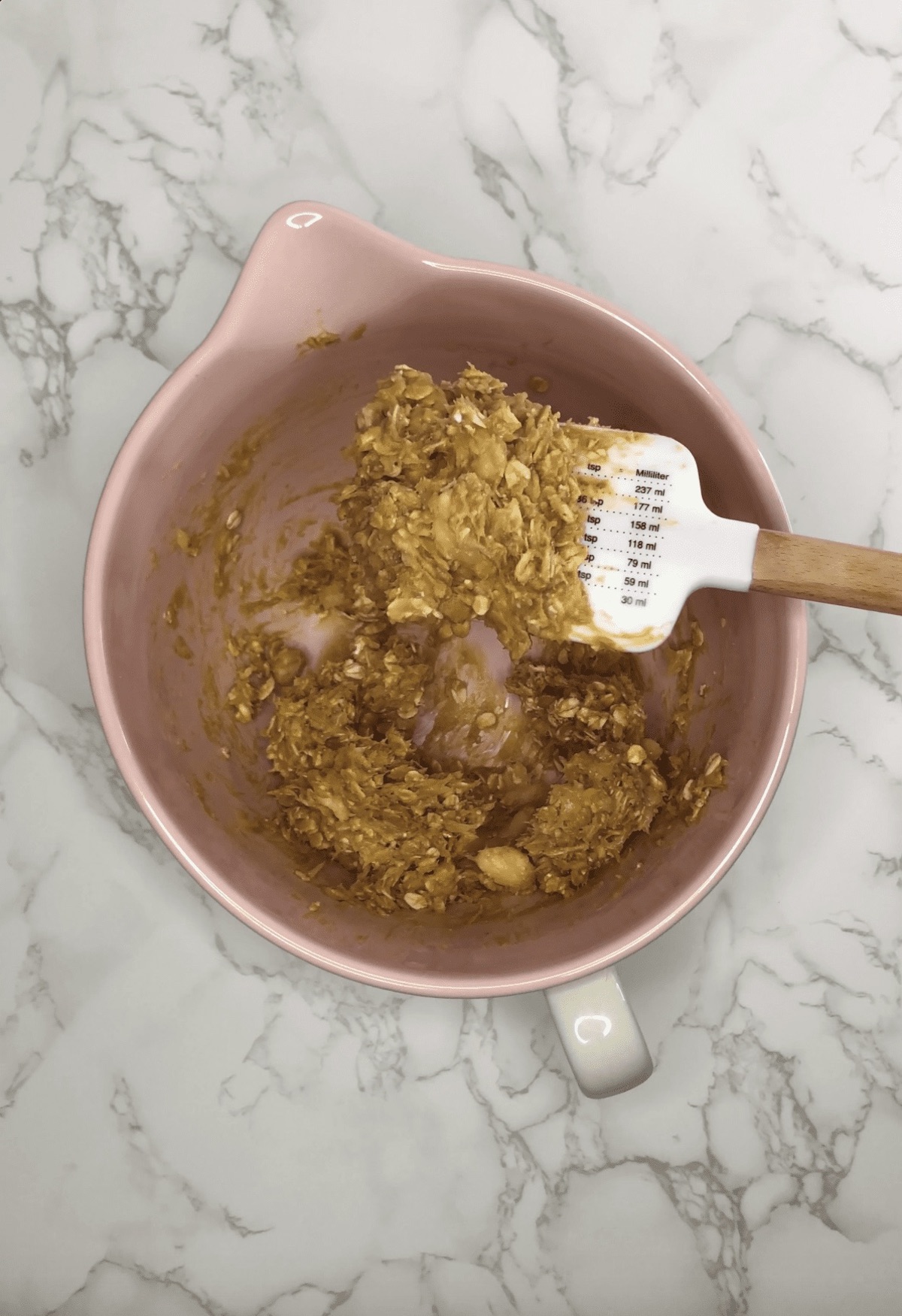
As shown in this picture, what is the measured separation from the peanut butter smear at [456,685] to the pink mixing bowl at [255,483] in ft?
0.19

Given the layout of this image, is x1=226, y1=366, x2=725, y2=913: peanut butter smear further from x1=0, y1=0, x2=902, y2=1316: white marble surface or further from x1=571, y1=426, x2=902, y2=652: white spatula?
x1=0, y1=0, x2=902, y2=1316: white marble surface

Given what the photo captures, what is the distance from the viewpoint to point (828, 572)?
3.06 ft

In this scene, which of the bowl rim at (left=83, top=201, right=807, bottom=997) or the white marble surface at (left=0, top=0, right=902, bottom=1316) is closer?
the bowl rim at (left=83, top=201, right=807, bottom=997)

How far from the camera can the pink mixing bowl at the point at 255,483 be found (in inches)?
38.2

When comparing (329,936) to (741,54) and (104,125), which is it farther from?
(741,54)

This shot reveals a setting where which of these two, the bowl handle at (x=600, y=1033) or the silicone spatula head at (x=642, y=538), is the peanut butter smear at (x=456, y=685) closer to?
the silicone spatula head at (x=642, y=538)

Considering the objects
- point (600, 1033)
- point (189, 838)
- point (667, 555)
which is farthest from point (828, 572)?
point (189, 838)

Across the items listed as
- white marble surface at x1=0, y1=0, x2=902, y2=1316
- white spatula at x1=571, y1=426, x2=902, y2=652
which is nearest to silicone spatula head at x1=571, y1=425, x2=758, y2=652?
white spatula at x1=571, y1=426, x2=902, y2=652

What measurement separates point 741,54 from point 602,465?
2.31 ft

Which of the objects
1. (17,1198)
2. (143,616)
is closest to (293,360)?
(143,616)

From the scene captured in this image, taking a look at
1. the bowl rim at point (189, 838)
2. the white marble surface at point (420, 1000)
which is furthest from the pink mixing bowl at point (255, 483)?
the white marble surface at point (420, 1000)

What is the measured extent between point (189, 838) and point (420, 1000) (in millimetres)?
454

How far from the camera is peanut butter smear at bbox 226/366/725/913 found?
102 centimetres

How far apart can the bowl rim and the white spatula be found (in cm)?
5
